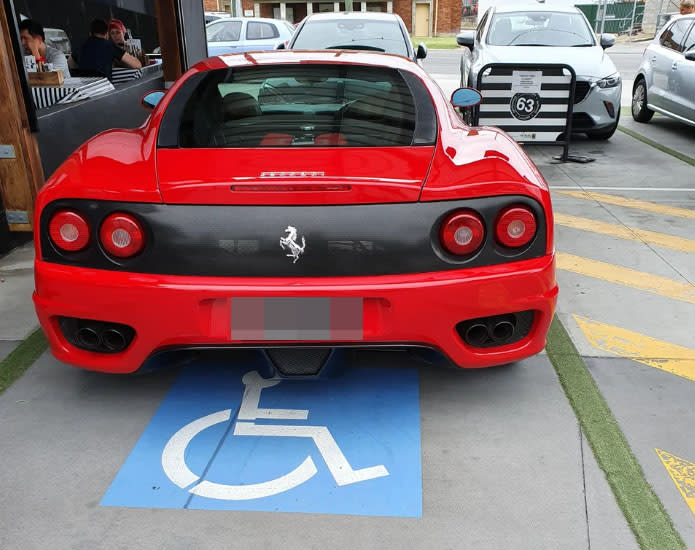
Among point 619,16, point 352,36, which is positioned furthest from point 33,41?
point 619,16

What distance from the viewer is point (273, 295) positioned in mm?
2441

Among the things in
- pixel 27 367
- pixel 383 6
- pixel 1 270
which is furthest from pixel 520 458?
pixel 383 6

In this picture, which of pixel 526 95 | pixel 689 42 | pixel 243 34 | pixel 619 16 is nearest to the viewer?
pixel 526 95

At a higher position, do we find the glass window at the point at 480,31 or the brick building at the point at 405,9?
the glass window at the point at 480,31

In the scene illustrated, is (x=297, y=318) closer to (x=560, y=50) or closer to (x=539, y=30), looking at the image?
(x=560, y=50)

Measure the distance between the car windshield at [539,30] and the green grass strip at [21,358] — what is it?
25.4 ft

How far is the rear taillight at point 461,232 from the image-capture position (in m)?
2.50

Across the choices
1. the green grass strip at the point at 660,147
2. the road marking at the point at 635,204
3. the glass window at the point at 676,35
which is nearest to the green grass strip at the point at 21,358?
the road marking at the point at 635,204

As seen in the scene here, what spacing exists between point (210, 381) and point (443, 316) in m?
1.22

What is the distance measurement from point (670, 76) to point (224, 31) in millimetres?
10293

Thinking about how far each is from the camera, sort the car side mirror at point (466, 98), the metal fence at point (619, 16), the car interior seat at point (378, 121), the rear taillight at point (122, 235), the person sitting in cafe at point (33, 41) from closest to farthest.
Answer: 1. the rear taillight at point (122, 235)
2. the car interior seat at point (378, 121)
3. the car side mirror at point (466, 98)
4. the person sitting in cafe at point (33, 41)
5. the metal fence at point (619, 16)

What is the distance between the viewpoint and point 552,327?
3.75 m

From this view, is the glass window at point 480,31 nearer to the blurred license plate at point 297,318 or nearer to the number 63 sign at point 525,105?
the number 63 sign at point 525,105

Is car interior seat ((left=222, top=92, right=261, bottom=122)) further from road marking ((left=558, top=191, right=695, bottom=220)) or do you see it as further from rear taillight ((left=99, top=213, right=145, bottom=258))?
road marking ((left=558, top=191, right=695, bottom=220))
